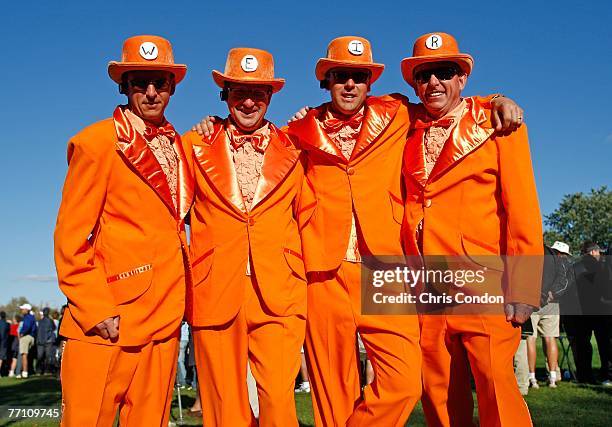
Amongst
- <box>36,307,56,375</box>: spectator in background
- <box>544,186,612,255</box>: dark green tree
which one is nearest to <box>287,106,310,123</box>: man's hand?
<box>36,307,56,375</box>: spectator in background

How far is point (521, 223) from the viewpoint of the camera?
4.31 metres

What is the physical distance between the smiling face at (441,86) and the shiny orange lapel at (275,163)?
1.02 m

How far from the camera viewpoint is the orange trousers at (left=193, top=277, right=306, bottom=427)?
443 centimetres

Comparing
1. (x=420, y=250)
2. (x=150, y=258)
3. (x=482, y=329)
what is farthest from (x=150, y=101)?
(x=482, y=329)

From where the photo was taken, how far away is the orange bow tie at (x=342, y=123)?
480 centimetres

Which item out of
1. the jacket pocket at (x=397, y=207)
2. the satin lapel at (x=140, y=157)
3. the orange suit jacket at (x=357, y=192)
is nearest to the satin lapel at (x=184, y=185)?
the satin lapel at (x=140, y=157)

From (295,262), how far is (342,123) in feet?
3.53

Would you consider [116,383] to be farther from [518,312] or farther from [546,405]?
[546,405]

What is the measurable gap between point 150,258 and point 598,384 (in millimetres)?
9754

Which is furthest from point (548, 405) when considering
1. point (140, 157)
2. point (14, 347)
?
point (14, 347)

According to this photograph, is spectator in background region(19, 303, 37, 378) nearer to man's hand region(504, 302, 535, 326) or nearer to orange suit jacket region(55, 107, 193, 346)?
orange suit jacket region(55, 107, 193, 346)

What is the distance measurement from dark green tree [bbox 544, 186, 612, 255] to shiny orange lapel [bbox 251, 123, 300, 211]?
72.8 m

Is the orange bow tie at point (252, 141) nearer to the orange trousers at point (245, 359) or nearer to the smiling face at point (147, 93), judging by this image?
the smiling face at point (147, 93)

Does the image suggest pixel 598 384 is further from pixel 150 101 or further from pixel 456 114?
pixel 150 101
